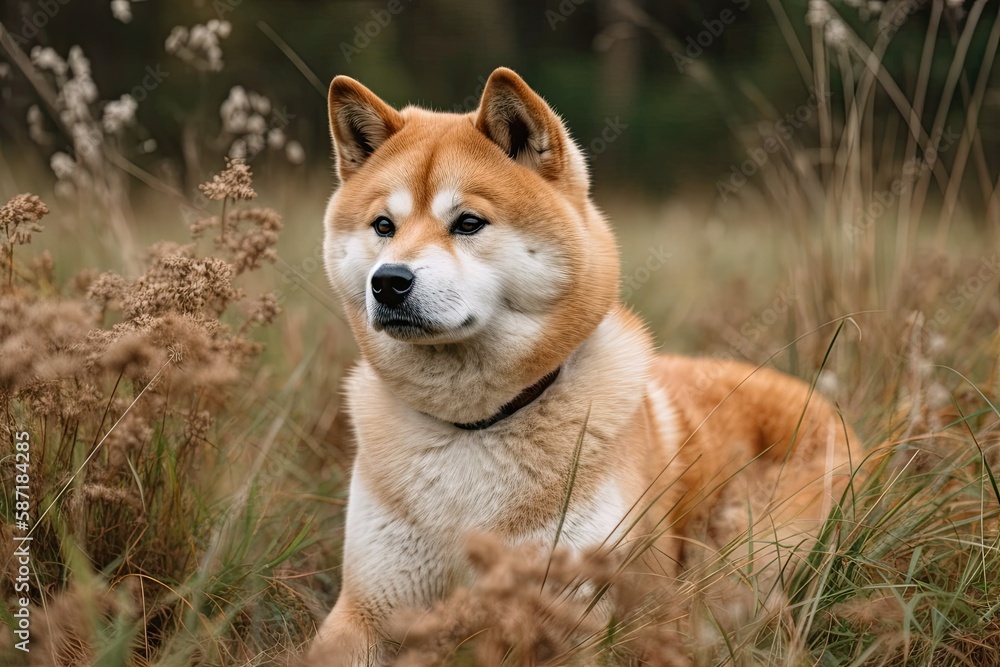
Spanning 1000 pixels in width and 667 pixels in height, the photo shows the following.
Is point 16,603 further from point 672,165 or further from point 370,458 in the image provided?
point 672,165

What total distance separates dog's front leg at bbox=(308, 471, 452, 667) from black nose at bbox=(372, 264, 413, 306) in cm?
63

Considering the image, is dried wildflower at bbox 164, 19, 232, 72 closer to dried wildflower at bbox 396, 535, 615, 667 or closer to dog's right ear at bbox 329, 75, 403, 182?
dog's right ear at bbox 329, 75, 403, 182

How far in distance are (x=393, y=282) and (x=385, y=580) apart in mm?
843

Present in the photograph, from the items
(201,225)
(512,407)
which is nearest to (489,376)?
(512,407)

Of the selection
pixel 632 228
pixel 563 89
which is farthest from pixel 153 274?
pixel 563 89

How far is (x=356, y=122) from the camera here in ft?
9.58

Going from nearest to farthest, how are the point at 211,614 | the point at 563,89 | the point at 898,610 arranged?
the point at 898,610 → the point at 211,614 → the point at 563,89

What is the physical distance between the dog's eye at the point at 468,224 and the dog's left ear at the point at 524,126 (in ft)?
0.92

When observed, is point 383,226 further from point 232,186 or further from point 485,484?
point 485,484

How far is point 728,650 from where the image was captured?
2.12 meters

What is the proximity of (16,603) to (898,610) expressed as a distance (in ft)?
7.00

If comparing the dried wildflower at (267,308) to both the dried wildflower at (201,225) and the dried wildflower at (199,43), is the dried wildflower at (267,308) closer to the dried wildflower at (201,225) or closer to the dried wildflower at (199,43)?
the dried wildflower at (201,225)

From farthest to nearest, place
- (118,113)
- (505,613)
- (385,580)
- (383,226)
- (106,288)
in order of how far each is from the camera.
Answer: (118,113) → (383,226) → (106,288) → (385,580) → (505,613)

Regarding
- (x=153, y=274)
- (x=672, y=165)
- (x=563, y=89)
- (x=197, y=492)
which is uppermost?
(x=153, y=274)
